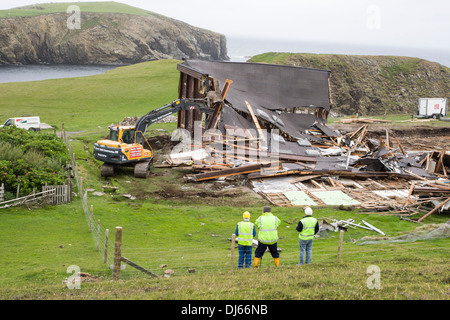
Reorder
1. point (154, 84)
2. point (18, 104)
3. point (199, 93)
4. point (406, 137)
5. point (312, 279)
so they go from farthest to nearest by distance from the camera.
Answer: point (154, 84) → point (18, 104) → point (406, 137) → point (199, 93) → point (312, 279)

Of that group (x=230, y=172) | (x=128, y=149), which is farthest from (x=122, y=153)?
(x=230, y=172)

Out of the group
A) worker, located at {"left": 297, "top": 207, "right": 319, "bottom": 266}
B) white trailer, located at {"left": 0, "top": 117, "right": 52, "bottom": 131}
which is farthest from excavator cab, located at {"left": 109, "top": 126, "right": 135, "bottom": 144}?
worker, located at {"left": 297, "top": 207, "right": 319, "bottom": 266}

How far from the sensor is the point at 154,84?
57.2 meters

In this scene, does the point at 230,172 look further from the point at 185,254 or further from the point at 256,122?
the point at 185,254

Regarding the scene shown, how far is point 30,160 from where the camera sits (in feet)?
64.0

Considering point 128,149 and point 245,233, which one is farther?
point 128,149

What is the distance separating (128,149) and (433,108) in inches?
1420

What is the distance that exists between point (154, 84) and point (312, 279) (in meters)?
50.0

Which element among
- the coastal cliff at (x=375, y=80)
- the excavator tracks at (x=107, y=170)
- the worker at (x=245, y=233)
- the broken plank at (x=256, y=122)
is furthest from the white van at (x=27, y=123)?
the coastal cliff at (x=375, y=80)

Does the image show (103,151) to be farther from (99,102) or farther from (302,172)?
(99,102)

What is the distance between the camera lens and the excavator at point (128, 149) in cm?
2370

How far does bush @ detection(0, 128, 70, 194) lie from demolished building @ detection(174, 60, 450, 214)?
24.7 feet

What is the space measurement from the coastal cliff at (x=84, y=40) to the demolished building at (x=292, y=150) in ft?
358
